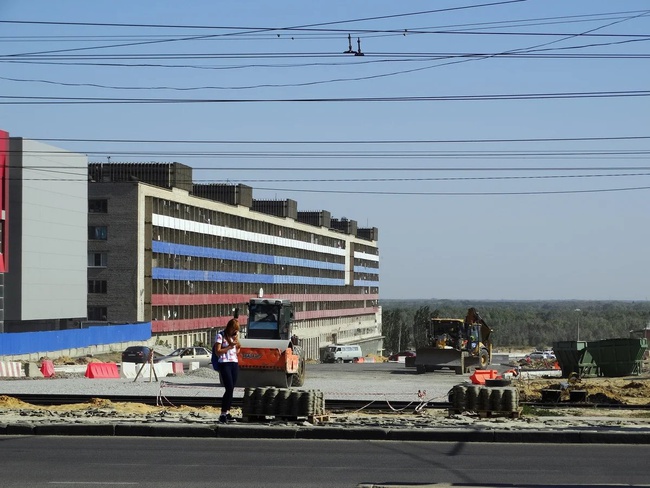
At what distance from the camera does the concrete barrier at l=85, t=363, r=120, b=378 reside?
4703cm

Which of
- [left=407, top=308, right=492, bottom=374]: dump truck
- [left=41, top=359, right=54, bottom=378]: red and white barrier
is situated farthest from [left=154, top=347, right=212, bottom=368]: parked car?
[left=407, top=308, right=492, bottom=374]: dump truck

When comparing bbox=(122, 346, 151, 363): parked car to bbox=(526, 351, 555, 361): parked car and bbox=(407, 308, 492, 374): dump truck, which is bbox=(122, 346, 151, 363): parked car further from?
bbox=(526, 351, 555, 361): parked car

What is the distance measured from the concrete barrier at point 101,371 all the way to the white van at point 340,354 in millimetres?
43634

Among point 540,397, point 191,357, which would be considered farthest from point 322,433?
point 191,357

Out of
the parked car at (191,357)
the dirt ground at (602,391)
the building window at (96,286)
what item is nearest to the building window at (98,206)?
the building window at (96,286)

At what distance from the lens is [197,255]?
114625mm

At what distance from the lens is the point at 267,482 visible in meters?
13.4

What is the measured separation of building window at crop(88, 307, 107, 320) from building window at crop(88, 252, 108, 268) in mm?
3958

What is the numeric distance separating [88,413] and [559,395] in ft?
46.5

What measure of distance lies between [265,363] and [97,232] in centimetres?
6672

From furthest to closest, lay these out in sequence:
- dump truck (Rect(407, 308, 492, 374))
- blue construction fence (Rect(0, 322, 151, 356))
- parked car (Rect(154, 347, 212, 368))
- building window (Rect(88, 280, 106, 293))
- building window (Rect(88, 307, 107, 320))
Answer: building window (Rect(88, 307, 107, 320)), building window (Rect(88, 280, 106, 293)), blue construction fence (Rect(0, 322, 151, 356)), parked car (Rect(154, 347, 212, 368)), dump truck (Rect(407, 308, 492, 374))

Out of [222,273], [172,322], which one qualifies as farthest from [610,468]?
[222,273]

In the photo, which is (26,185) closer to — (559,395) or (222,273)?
(222,273)

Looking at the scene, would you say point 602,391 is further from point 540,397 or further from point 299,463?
point 299,463
